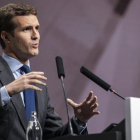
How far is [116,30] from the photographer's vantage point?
3.51 metres


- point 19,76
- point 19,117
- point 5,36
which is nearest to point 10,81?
point 19,76

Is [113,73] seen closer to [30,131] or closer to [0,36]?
[0,36]

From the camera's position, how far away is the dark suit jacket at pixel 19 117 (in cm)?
211

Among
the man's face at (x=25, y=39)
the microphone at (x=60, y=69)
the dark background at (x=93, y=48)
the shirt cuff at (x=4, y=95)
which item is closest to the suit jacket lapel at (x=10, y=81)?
the man's face at (x=25, y=39)

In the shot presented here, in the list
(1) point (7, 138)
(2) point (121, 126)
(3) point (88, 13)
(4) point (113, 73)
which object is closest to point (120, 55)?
(4) point (113, 73)

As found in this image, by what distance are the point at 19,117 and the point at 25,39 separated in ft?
1.55

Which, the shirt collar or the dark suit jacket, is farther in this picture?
the shirt collar

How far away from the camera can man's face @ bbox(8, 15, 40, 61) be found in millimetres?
2350

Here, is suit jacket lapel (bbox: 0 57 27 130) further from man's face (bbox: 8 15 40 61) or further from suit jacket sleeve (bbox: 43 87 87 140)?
suit jacket sleeve (bbox: 43 87 87 140)

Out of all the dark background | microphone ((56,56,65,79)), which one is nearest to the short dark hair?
microphone ((56,56,65,79))

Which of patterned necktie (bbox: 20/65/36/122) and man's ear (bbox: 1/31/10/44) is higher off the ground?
man's ear (bbox: 1/31/10/44)

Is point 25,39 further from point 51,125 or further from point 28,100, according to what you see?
point 51,125

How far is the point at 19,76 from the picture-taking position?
2338 millimetres

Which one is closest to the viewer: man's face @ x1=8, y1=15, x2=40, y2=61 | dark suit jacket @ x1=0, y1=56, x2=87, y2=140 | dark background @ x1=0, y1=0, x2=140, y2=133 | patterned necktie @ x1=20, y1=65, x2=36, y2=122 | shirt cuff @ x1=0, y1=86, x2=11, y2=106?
shirt cuff @ x1=0, y1=86, x2=11, y2=106
